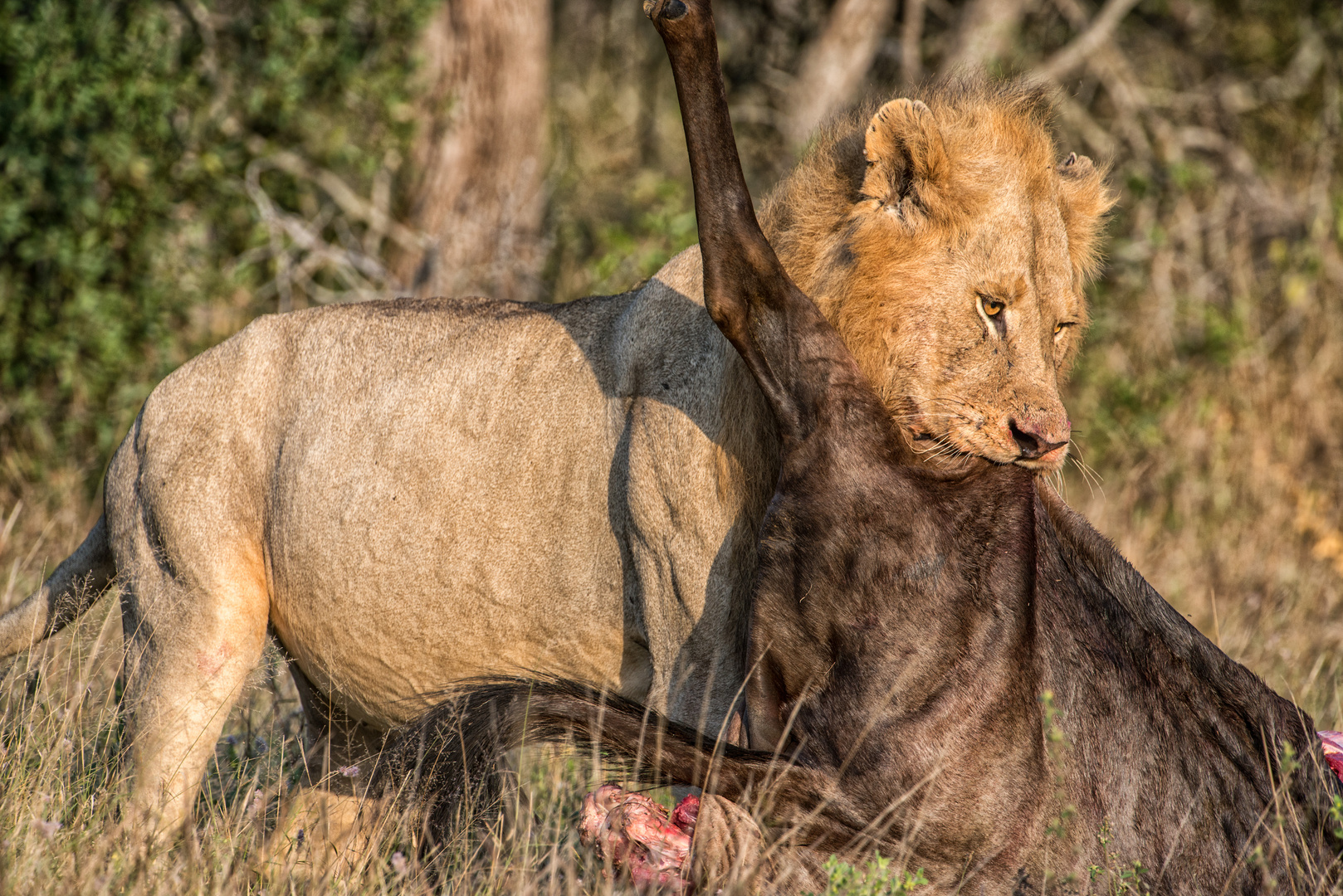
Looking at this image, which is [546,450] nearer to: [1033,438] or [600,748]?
[600,748]

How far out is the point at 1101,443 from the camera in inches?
327

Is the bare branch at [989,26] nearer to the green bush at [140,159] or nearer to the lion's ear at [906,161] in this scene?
the green bush at [140,159]

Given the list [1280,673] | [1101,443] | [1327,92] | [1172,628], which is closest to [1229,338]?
[1101,443]

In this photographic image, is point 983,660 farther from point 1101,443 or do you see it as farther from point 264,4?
point 264,4

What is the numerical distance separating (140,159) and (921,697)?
19.9ft

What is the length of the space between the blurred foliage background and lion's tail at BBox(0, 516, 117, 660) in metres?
1.60

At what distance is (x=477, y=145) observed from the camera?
8297 mm

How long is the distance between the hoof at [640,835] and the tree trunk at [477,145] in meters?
5.78

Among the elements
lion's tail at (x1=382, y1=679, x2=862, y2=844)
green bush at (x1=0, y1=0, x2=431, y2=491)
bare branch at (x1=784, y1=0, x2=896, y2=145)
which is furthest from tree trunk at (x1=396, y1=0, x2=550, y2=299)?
lion's tail at (x1=382, y1=679, x2=862, y2=844)

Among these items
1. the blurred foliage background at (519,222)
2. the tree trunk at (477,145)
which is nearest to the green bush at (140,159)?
the blurred foliage background at (519,222)

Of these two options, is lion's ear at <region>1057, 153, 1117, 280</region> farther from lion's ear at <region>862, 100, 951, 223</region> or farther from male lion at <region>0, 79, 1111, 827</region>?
lion's ear at <region>862, 100, 951, 223</region>

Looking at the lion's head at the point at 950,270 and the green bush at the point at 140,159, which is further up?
the lion's head at the point at 950,270

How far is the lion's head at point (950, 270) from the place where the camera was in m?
2.89

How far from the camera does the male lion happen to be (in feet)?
9.77
